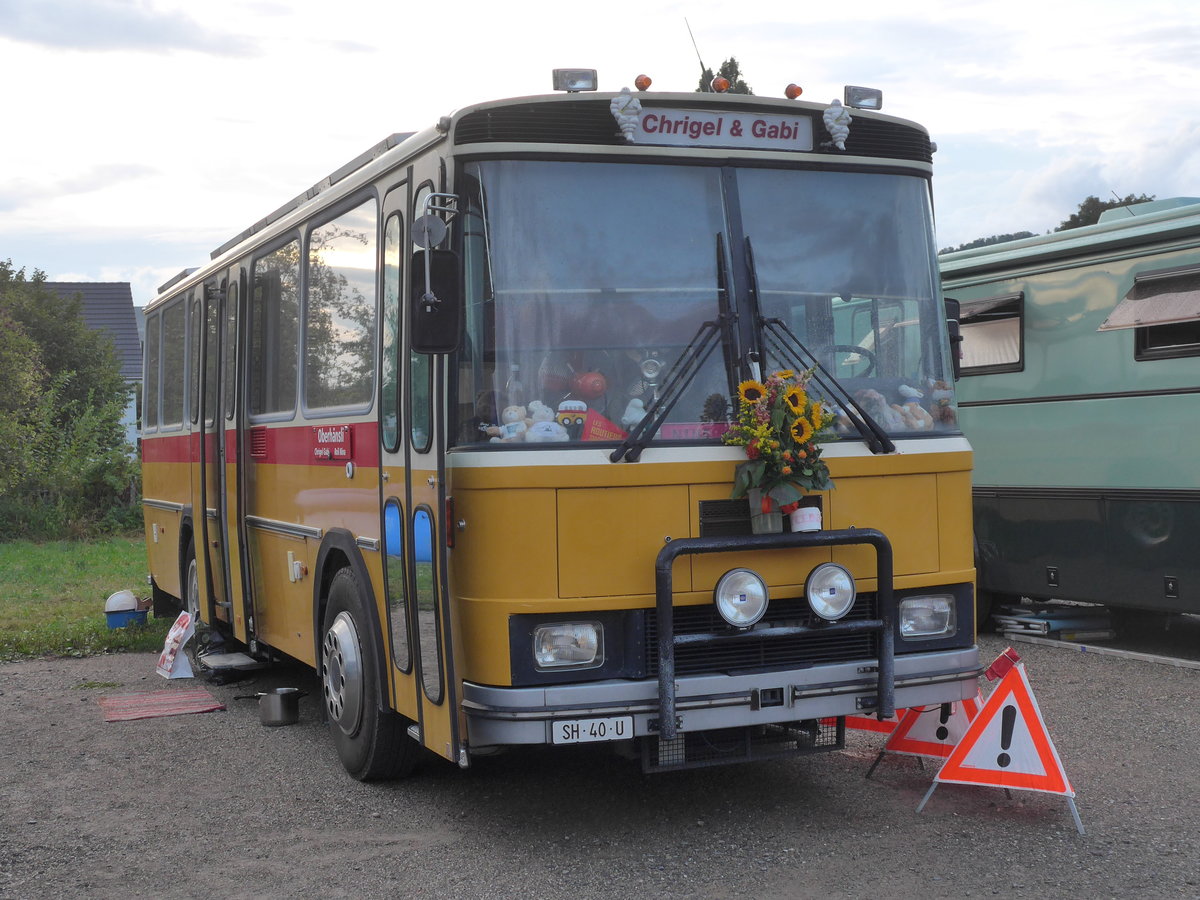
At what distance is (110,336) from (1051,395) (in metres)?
31.3

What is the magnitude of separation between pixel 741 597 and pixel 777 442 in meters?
0.61

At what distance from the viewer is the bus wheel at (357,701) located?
21.1 feet

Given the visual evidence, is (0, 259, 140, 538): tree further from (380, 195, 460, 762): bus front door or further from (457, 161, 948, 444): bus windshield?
(457, 161, 948, 444): bus windshield

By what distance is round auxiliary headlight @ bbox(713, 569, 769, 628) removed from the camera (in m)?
5.30

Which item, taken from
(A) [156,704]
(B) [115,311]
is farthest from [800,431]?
(B) [115,311]

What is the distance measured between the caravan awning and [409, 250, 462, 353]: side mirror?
5.87 m

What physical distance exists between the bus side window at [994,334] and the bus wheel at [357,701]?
5.92 meters

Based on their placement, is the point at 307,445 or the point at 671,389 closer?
the point at 671,389

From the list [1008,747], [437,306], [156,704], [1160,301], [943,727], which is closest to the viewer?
[437,306]

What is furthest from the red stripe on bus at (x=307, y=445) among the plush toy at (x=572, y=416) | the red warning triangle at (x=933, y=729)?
the red warning triangle at (x=933, y=729)

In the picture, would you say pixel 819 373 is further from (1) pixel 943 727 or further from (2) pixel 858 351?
(1) pixel 943 727

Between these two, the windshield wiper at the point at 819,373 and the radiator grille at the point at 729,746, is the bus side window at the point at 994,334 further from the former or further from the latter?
the radiator grille at the point at 729,746

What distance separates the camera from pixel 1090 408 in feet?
32.5

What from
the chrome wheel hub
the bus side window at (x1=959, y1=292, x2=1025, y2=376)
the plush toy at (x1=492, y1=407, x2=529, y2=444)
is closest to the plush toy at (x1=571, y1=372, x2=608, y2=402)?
the plush toy at (x1=492, y1=407, x2=529, y2=444)
